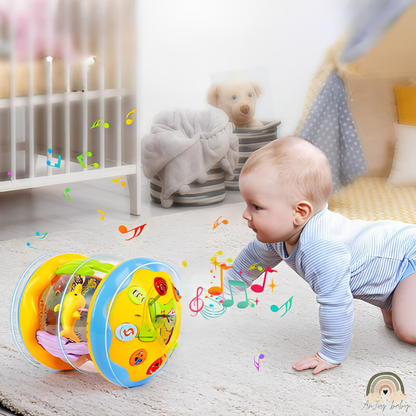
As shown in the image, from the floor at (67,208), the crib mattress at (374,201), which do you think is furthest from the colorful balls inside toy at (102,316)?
the crib mattress at (374,201)

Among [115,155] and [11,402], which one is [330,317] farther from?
[115,155]

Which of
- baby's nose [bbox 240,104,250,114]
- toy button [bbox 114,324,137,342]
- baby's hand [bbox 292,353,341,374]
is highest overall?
baby's nose [bbox 240,104,250,114]

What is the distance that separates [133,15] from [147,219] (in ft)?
1.88

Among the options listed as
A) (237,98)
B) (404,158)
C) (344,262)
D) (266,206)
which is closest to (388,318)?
(344,262)

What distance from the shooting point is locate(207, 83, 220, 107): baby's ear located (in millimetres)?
1931

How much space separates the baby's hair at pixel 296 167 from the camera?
746 mm

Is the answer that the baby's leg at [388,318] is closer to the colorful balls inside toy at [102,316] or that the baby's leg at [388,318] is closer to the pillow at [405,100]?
the colorful balls inside toy at [102,316]

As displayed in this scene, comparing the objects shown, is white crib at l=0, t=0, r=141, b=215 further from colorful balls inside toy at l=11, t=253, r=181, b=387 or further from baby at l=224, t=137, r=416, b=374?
baby at l=224, t=137, r=416, b=374

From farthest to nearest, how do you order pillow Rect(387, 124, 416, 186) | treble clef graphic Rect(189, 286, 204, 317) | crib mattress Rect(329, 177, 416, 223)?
pillow Rect(387, 124, 416, 186)
crib mattress Rect(329, 177, 416, 223)
treble clef graphic Rect(189, 286, 204, 317)

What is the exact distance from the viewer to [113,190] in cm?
191

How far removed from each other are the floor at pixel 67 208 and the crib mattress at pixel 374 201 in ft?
1.17

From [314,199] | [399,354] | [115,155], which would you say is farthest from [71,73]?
[399,354]

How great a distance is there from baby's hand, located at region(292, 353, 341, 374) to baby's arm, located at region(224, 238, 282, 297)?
0.17m

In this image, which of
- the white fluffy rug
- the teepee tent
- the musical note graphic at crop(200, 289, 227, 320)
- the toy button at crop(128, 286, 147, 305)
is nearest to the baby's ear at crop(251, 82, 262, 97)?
the teepee tent
